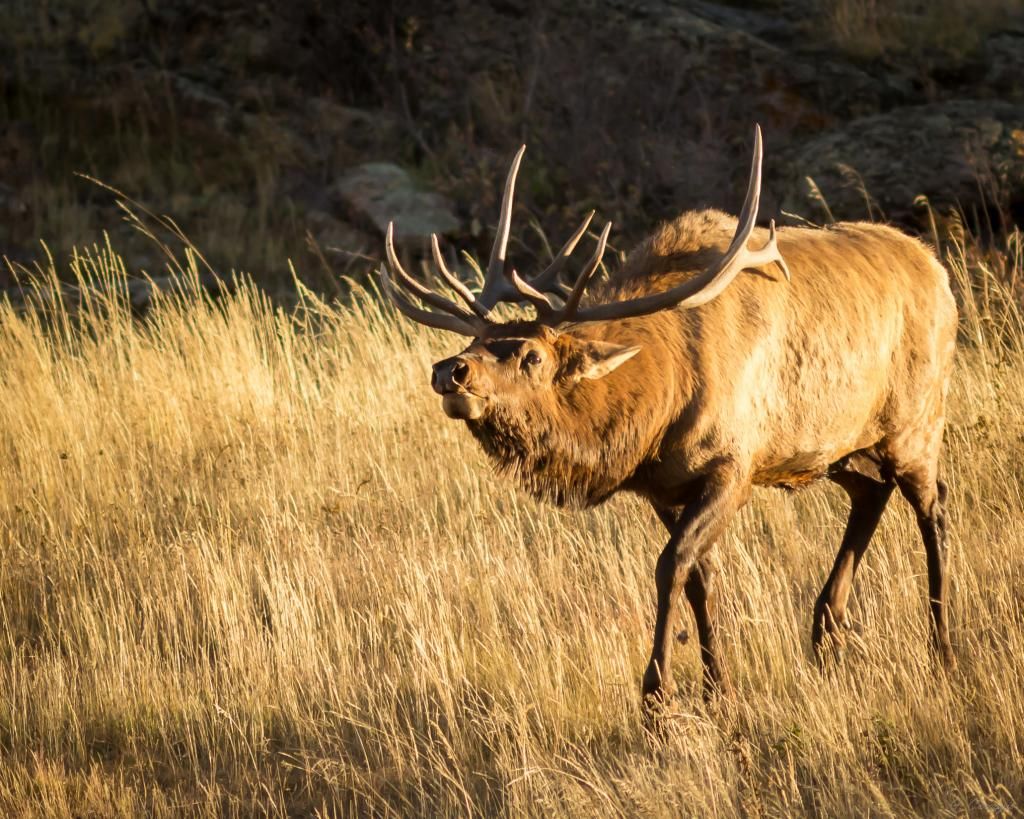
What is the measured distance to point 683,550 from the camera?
4906 mm

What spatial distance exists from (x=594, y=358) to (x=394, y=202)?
1135cm

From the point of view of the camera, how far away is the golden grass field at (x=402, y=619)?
4.76 metres

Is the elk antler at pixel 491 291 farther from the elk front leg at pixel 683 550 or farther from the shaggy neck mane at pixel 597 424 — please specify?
the elk front leg at pixel 683 550

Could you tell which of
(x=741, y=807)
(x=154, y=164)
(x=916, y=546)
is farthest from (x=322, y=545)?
(x=154, y=164)

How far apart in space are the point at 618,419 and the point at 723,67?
11935 mm

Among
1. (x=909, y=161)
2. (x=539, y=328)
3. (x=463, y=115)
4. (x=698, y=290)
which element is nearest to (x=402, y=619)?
(x=539, y=328)

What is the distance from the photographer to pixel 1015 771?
4469mm

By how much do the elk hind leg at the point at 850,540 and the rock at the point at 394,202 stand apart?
929cm

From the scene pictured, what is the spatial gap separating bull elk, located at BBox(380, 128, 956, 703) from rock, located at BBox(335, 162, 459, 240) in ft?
31.0

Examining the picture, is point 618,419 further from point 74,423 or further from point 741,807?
point 74,423

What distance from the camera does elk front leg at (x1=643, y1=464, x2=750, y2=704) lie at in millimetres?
4918

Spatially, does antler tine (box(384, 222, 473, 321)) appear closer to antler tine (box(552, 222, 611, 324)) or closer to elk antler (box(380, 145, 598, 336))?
elk antler (box(380, 145, 598, 336))

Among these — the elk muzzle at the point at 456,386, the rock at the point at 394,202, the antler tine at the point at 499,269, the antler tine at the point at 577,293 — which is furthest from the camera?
the rock at the point at 394,202

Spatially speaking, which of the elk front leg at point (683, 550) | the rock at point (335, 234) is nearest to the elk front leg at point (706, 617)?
the elk front leg at point (683, 550)
